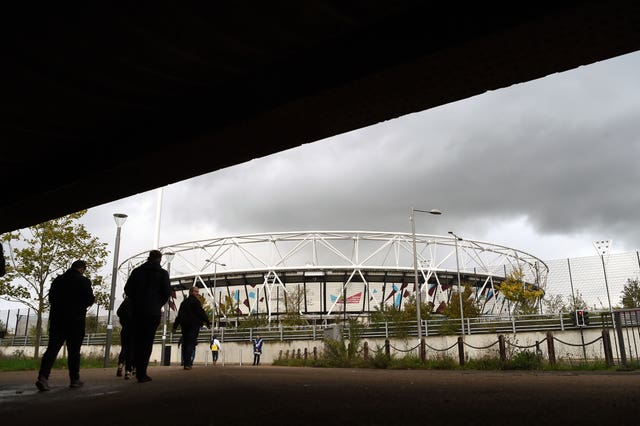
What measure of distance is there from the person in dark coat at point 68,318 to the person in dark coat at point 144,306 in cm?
61

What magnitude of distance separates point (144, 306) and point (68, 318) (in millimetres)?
965

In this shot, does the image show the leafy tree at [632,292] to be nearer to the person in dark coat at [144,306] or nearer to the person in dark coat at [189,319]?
the person in dark coat at [189,319]

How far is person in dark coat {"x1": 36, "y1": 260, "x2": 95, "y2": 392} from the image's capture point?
632 cm

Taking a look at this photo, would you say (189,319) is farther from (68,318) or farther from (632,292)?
(632,292)

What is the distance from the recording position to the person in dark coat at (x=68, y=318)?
6324 mm

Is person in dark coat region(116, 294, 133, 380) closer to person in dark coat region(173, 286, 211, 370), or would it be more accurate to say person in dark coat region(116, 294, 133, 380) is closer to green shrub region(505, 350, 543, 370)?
person in dark coat region(173, 286, 211, 370)

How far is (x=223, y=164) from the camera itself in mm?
5504

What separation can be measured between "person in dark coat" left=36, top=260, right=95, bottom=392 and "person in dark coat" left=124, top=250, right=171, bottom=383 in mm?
612

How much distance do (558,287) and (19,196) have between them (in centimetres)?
3479

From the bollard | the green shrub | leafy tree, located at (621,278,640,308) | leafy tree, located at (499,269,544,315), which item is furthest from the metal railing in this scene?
leafy tree, located at (499,269,544,315)

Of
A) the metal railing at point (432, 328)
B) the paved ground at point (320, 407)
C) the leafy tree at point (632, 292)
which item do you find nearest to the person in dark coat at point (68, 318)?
the paved ground at point (320, 407)

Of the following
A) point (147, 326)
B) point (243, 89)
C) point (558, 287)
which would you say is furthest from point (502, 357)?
point (558, 287)

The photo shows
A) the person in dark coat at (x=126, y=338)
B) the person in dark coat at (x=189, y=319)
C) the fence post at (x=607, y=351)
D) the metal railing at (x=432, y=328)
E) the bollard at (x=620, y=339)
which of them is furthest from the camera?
the metal railing at (x=432, y=328)

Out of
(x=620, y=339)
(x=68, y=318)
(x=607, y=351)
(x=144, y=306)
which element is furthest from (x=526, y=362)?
(x=68, y=318)
